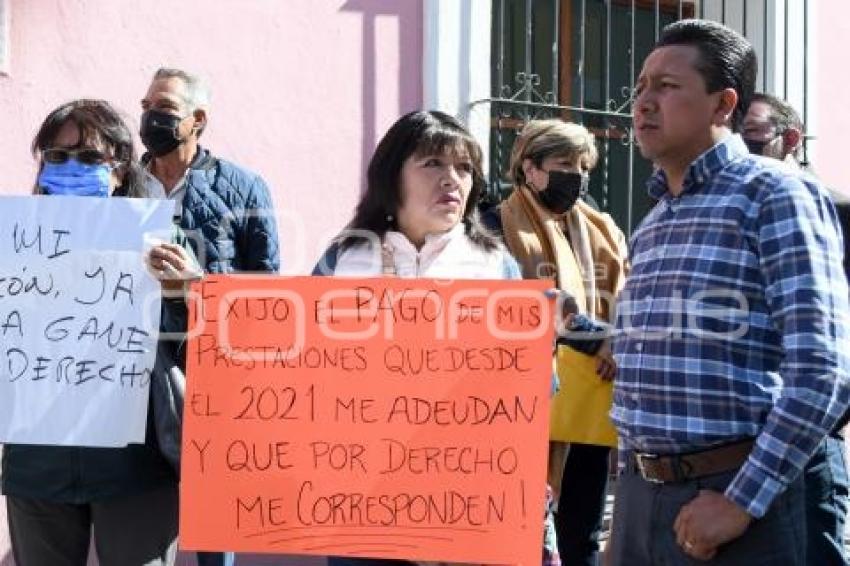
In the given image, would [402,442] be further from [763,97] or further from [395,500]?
[763,97]

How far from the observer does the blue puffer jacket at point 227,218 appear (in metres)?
3.92

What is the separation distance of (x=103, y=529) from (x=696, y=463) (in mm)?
1393

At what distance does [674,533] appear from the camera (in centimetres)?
270

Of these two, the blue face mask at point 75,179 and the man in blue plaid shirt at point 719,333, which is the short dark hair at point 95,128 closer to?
the blue face mask at point 75,179

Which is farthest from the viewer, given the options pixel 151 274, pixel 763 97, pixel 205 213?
A: pixel 763 97

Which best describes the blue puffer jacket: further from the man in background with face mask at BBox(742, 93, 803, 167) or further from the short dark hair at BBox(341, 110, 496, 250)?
the man in background with face mask at BBox(742, 93, 803, 167)

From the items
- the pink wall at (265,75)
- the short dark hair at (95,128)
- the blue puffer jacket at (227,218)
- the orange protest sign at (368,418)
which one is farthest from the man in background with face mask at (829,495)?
the pink wall at (265,75)

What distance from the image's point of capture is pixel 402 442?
9.53ft

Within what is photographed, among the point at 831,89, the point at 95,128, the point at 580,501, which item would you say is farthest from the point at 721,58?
the point at 831,89

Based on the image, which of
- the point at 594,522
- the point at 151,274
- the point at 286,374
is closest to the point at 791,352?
the point at 286,374

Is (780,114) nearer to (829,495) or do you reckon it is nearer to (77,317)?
(829,495)

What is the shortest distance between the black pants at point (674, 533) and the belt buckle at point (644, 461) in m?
0.01

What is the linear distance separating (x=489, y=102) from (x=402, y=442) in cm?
323

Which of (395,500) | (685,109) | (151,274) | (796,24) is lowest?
(395,500)
